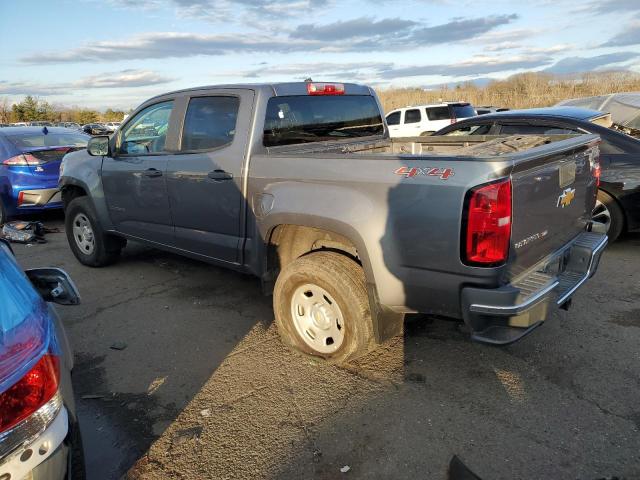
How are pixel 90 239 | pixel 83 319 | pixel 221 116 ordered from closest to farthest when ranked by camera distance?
1. pixel 221 116
2. pixel 83 319
3. pixel 90 239

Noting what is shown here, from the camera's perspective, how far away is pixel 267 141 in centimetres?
385

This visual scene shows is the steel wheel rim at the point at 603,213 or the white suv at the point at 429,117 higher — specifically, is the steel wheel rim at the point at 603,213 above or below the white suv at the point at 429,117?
below

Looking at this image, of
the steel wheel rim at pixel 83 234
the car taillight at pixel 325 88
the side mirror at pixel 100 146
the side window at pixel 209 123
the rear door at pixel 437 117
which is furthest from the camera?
the rear door at pixel 437 117

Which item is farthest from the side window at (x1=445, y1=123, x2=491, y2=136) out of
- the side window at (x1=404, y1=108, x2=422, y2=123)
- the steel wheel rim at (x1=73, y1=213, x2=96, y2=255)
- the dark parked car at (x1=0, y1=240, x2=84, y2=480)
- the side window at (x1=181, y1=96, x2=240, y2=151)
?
the side window at (x1=404, y1=108, x2=422, y2=123)

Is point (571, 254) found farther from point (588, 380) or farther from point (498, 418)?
point (498, 418)

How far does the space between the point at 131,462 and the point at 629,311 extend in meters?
4.02

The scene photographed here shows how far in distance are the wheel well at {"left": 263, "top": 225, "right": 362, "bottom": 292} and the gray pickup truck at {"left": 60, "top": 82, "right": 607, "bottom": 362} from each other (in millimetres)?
11

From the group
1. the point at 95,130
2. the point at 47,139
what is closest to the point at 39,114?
the point at 95,130

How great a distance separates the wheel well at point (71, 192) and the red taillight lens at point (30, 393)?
455 cm

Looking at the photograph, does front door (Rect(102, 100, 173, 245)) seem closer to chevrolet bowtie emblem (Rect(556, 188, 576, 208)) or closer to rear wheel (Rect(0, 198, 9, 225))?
chevrolet bowtie emblem (Rect(556, 188, 576, 208))

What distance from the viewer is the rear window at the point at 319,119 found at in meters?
3.94

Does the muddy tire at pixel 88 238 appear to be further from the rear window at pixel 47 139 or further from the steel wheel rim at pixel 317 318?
the steel wheel rim at pixel 317 318

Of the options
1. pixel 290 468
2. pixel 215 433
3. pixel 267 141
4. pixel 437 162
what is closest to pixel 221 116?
pixel 267 141

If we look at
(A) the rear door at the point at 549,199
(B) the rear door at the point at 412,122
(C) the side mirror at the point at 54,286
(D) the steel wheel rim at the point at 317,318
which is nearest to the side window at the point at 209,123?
(D) the steel wheel rim at the point at 317,318
